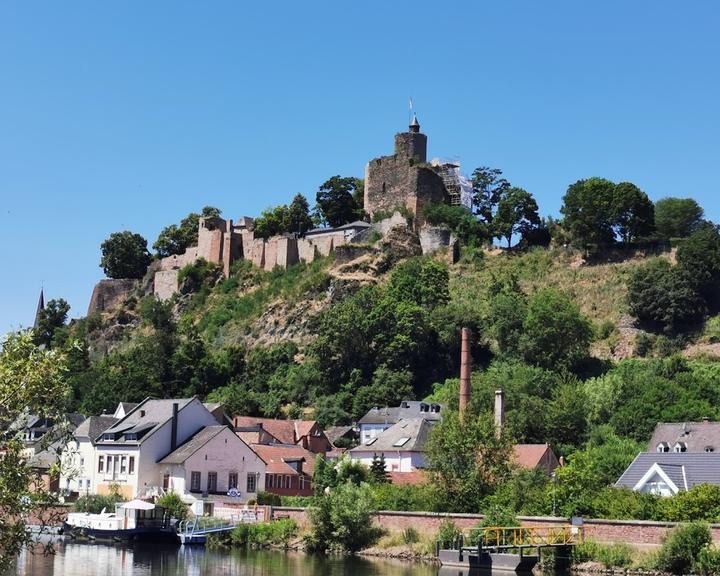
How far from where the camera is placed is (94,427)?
75812 mm

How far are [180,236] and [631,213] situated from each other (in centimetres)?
5683

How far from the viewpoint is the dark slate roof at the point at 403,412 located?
81.6 meters

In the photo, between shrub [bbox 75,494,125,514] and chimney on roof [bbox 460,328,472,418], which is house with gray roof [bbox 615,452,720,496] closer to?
chimney on roof [bbox 460,328,472,418]

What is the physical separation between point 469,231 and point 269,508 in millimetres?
54337

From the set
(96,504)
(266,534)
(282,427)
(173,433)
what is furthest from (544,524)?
(282,427)

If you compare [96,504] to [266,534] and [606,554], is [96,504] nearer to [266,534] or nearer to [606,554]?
[266,534]

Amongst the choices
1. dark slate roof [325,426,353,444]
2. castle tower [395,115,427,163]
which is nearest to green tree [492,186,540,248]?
castle tower [395,115,427,163]

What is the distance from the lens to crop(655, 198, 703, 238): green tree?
103 meters

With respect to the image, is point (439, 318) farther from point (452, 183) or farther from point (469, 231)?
point (452, 183)

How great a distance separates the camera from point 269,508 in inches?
2296

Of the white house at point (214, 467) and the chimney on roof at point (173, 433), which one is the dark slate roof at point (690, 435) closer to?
the white house at point (214, 467)

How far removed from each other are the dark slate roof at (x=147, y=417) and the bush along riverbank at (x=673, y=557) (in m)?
33.9

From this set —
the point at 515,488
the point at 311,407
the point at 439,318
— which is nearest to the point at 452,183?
the point at 439,318

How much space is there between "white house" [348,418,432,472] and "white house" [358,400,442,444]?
3473 mm
